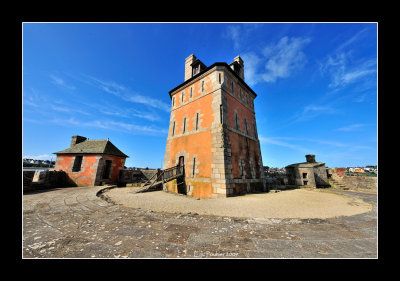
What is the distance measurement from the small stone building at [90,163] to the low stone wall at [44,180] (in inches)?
22.2

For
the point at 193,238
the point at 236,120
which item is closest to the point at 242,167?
the point at 236,120

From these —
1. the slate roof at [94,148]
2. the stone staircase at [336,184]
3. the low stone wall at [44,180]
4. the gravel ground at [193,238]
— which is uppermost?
the slate roof at [94,148]

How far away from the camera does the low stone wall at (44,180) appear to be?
921cm

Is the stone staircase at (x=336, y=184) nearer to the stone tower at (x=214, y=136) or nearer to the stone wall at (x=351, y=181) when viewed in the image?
the stone wall at (x=351, y=181)

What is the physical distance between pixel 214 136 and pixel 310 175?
1345 cm

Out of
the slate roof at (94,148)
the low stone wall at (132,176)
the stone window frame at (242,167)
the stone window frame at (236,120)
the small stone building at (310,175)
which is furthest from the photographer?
the low stone wall at (132,176)

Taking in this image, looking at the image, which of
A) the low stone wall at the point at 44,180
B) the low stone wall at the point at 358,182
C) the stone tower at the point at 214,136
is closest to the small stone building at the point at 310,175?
the low stone wall at the point at 358,182

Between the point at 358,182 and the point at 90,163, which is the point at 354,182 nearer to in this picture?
the point at 358,182

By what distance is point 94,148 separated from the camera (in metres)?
Answer: 15.1

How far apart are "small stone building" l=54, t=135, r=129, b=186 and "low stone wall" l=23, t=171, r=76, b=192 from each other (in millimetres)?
563

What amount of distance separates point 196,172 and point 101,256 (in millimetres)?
7945

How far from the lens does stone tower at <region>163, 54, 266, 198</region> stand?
9015mm

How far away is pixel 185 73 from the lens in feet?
48.7

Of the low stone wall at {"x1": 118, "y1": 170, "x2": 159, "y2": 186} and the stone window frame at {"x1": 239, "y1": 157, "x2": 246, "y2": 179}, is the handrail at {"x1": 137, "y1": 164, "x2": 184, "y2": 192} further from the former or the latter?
the low stone wall at {"x1": 118, "y1": 170, "x2": 159, "y2": 186}
